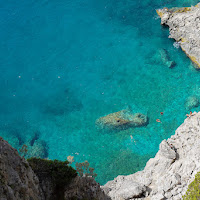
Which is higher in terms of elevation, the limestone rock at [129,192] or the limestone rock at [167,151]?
the limestone rock at [167,151]

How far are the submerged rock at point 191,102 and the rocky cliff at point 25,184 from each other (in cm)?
2123

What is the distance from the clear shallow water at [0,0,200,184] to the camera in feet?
117

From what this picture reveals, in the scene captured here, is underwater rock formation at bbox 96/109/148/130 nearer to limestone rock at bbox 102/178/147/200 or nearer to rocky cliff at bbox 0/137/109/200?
limestone rock at bbox 102/178/147/200

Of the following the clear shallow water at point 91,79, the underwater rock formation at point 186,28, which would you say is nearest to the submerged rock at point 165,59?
the clear shallow water at point 91,79

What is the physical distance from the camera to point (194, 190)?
→ 18422mm

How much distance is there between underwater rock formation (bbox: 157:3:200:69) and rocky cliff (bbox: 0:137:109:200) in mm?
29373

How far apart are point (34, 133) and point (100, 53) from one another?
19.8 m

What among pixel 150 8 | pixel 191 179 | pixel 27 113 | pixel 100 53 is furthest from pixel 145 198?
pixel 150 8

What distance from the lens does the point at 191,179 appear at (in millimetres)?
20641

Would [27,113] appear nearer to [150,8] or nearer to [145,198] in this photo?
[145,198]

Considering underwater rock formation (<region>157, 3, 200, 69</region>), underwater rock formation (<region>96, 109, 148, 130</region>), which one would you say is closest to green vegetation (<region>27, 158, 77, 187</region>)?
underwater rock formation (<region>96, 109, 148, 130</region>)

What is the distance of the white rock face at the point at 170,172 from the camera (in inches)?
842

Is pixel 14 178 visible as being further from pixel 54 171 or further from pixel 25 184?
pixel 54 171

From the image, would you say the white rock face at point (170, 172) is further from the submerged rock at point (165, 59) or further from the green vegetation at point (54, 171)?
the submerged rock at point (165, 59)
